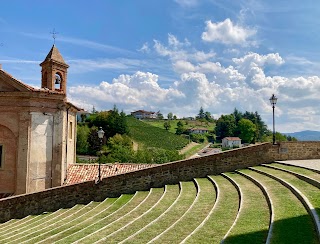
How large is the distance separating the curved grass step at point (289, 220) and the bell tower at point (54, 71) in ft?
55.8

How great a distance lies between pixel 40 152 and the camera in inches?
771

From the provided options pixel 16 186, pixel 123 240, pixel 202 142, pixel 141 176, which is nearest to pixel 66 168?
pixel 16 186

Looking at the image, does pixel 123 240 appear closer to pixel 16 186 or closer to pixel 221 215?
pixel 221 215

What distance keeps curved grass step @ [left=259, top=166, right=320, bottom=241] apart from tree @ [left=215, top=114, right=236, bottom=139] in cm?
11777

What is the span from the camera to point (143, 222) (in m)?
10.6

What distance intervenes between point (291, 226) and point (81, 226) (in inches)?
290

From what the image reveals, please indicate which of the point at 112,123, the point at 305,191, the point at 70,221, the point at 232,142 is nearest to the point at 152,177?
the point at 70,221

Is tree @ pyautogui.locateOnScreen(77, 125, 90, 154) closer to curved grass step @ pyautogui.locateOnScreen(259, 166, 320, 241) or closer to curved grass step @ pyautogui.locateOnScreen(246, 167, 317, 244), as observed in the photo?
curved grass step @ pyautogui.locateOnScreen(259, 166, 320, 241)

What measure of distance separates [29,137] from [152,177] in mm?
7869

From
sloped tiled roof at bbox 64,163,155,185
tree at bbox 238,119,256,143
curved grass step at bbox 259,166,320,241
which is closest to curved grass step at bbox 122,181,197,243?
curved grass step at bbox 259,166,320,241

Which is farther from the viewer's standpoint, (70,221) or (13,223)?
(13,223)

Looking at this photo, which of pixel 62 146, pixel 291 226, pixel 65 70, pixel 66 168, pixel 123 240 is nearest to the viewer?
pixel 291 226

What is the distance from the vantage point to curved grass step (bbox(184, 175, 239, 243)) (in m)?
8.00

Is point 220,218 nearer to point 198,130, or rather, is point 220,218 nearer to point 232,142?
point 232,142
